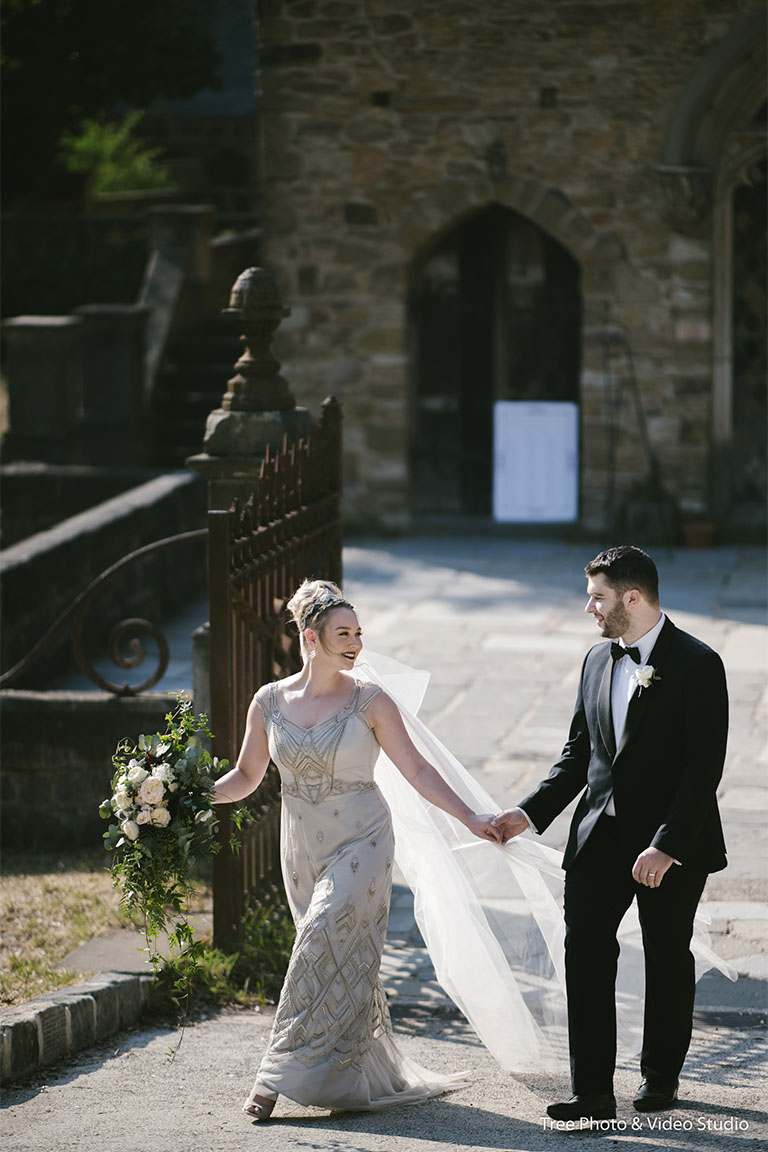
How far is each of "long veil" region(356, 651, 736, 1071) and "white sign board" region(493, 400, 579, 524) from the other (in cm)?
946

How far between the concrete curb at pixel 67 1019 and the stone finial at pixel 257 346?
101 inches

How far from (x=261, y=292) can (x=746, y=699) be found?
4.06 m

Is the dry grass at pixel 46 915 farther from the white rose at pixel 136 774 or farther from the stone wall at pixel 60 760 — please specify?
the white rose at pixel 136 774

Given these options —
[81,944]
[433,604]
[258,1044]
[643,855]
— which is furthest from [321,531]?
[433,604]

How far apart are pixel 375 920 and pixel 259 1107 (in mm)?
620

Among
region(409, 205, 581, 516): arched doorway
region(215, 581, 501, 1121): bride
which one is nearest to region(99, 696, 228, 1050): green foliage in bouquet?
region(215, 581, 501, 1121): bride

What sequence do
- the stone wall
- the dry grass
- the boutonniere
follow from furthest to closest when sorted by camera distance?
1. the stone wall
2. the dry grass
3. the boutonniere

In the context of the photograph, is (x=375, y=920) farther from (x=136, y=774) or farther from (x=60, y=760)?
(x=60, y=760)

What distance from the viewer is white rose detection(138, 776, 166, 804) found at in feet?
16.2

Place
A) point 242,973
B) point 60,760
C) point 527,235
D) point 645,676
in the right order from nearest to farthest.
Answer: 1. point 645,676
2. point 242,973
3. point 60,760
4. point 527,235

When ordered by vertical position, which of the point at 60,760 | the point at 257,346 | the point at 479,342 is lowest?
the point at 60,760

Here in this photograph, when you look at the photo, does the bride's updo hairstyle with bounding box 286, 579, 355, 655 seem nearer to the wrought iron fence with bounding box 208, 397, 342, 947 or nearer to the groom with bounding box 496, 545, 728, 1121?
the groom with bounding box 496, 545, 728, 1121

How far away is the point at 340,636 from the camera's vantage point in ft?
15.8

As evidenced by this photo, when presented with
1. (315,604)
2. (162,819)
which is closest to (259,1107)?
(162,819)
